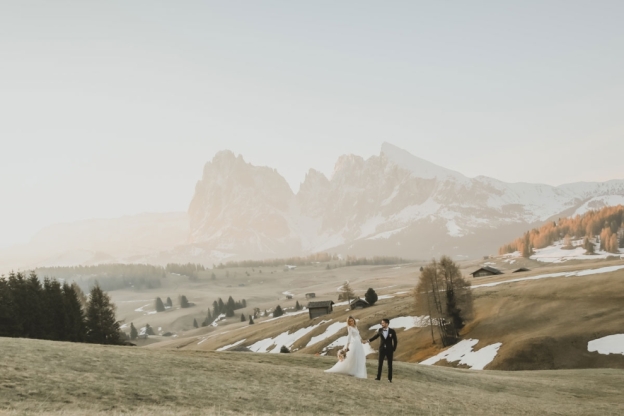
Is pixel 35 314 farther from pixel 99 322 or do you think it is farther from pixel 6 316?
pixel 99 322

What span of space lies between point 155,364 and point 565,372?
37400 mm

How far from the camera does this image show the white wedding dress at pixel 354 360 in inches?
947

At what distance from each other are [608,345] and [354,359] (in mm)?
44615

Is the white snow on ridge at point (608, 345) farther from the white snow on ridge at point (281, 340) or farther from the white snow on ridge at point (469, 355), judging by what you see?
the white snow on ridge at point (281, 340)

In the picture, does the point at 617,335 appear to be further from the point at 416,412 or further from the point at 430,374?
the point at 416,412

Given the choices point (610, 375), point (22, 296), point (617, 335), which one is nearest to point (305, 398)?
point (610, 375)

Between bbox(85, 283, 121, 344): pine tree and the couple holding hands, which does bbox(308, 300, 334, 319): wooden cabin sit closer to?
bbox(85, 283, 121, 344): pine tree

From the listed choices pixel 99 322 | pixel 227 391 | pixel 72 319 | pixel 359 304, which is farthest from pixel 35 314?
pixel 359 304

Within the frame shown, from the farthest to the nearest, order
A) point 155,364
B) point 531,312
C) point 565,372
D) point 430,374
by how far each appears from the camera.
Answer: point 531,312 → point 565,372 → point 430,374 → point 155,364

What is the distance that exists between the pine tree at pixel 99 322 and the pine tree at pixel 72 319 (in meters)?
1.40

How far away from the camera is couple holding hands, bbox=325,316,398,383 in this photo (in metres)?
23.7

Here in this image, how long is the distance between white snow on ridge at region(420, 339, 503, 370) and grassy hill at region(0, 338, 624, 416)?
2892cm

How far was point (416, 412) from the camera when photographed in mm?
19922

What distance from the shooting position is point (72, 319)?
6844 cm
